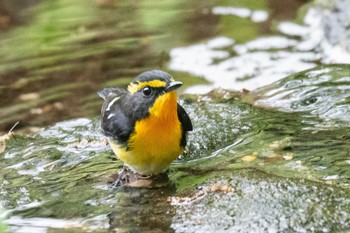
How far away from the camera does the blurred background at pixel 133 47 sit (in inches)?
333

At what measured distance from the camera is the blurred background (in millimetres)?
8453

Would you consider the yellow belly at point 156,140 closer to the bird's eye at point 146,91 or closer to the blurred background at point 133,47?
the bird's eye at point 146,91

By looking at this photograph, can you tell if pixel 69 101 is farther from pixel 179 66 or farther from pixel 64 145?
pixel 64 145

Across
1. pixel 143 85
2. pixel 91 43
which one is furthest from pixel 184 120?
pixel 91 43

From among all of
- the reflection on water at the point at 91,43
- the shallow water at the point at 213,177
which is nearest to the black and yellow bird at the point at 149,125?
the shallow water at the point at 213,177

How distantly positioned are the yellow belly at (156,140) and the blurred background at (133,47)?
3.21 m

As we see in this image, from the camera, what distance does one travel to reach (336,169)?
4.55 m

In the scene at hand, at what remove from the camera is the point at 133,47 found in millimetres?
10047

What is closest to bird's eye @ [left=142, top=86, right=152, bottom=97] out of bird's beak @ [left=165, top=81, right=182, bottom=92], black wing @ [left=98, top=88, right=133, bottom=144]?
bird's beak @ [left=165, top=81, right=182, bottom=92]

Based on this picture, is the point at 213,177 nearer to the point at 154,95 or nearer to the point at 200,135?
the point at 154,95

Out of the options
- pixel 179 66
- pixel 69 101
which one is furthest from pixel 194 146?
pixel 179 66

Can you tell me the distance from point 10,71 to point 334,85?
4.72 m

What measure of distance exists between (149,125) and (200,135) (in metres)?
1.20

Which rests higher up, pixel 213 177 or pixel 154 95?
pixel 154 95
